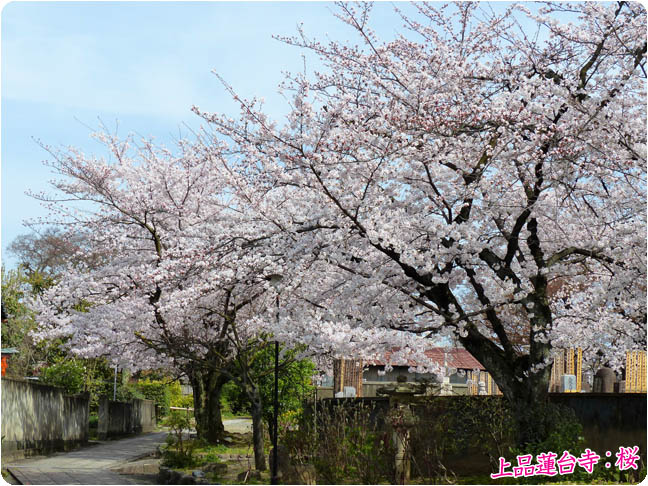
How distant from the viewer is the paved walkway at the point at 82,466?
13344 millimetres

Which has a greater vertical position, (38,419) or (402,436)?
(402,436)

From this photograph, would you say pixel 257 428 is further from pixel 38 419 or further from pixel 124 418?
pixel 124 418

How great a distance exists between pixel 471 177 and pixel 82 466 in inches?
468

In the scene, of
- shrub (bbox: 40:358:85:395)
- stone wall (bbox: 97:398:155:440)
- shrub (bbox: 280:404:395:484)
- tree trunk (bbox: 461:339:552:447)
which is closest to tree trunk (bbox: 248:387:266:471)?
shrub (bbox: 280:404:395:484)

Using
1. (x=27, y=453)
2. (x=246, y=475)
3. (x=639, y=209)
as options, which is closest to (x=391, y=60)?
(x=639, y=209)

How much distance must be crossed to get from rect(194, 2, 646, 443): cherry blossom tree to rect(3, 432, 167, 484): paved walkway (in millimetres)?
6033

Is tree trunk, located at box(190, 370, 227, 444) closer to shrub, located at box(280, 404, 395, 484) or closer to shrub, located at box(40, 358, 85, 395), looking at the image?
shrub, located at box(280, 404, 395, 484)

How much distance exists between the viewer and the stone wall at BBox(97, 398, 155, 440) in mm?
25938

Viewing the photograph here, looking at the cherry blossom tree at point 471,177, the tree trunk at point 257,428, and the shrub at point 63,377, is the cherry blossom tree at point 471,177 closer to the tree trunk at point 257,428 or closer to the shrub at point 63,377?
the tree trunk at point 257,428

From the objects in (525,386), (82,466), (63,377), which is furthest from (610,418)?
(63,377)

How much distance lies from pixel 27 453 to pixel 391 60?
45.9ft

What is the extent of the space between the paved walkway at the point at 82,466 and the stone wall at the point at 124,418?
329cm

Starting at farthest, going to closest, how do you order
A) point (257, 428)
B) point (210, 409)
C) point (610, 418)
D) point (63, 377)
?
point (63, 377)
point (210, 409)
point (257, 428)
point (610, 418)

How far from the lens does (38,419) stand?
1844cm
